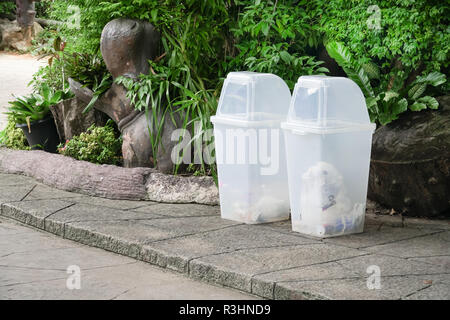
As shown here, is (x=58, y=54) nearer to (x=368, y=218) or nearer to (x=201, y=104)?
(x=201, y=104)

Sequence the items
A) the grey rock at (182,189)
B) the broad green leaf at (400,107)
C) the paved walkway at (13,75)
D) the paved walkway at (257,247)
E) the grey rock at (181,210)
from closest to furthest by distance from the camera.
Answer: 1. the paved walkway at (257,247)
2. the broad green leaf at (400,107)
3. the grey rock at (181,210)
4. the grey rock at (182,189)
5. the paved walkway at (13,75)

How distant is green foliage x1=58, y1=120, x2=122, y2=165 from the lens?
7.62m

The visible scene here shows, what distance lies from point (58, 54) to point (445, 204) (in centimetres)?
540

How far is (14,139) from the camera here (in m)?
8.73

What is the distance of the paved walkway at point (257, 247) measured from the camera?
3.98 m

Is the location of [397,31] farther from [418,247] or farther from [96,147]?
[96,147]

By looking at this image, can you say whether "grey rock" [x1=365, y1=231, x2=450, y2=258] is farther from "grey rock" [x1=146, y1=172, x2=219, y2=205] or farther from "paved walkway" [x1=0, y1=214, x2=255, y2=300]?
"grey rock" [x1=146, y1=172, x2=219, y2=205]

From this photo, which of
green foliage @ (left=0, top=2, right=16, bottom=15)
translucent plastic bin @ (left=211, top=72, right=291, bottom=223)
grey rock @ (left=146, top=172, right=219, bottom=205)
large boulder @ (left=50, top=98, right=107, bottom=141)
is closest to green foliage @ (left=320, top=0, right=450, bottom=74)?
translucent plastic bin @ (left=211, top=72, right=291, bottom=223)

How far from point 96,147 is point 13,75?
32.4ft

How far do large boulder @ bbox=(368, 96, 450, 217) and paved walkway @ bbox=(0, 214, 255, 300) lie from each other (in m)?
2.17

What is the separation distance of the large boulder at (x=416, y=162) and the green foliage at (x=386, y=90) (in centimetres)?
11

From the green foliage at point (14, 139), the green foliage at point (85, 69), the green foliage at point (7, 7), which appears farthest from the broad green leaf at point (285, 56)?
the green foliage at point (7, 7)

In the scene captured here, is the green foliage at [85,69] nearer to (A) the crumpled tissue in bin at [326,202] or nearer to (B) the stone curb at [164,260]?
(B) the stone curb at [164,260]
